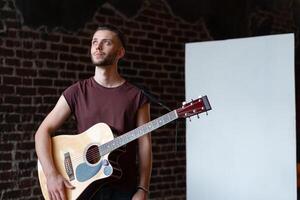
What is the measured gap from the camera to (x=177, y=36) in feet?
17.0

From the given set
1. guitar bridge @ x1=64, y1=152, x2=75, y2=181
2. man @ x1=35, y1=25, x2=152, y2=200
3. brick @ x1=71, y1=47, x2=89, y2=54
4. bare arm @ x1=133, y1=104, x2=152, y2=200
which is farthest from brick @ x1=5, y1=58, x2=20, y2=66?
bare arm @ x1=133, y1=104, x2=152, y2=200

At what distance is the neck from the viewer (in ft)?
8.90

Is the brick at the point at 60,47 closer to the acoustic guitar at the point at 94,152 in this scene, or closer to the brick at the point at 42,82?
the brick at the point at 42,82

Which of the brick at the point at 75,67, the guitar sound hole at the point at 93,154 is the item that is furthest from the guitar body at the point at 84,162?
the brick at the point at 75,67

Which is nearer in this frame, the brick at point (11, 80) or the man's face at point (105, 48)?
the man's face at point (105, 48)

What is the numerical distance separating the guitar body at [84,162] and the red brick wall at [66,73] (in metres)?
1.31

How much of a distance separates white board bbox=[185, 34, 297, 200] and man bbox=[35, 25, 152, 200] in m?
0.84

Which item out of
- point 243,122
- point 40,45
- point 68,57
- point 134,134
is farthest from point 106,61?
point 68,57

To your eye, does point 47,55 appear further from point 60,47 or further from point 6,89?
point 6,89

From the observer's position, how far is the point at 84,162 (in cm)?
272

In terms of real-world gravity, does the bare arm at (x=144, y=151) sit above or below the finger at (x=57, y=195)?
above

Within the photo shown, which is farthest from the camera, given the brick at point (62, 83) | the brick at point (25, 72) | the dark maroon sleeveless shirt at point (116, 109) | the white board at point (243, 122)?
the brick at point (62, 83)

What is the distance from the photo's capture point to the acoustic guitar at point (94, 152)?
2590 mm

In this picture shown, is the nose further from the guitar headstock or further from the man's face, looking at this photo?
the guitar headstock
